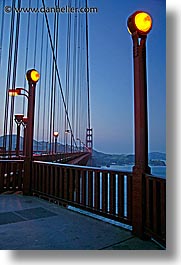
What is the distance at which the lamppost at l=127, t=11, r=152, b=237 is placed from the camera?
1786 mm

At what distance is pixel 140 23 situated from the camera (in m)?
1.79

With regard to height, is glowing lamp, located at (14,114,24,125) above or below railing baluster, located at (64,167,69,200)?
above

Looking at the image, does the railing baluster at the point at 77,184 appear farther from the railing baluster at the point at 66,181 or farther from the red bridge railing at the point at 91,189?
the railing baluster at the point at 66,181

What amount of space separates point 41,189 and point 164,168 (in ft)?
6.13

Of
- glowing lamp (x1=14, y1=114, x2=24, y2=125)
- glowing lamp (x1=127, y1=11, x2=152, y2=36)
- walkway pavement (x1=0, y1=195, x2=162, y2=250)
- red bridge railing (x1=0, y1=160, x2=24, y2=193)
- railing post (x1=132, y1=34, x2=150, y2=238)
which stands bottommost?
walkway pavement (x1=0, y1=195, x2=162, y2=250)

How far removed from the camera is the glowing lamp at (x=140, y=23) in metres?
1.77

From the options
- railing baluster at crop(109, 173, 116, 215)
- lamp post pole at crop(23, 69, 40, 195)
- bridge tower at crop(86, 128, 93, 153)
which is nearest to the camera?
railing baluster at crop(109, 173, 116, 215)

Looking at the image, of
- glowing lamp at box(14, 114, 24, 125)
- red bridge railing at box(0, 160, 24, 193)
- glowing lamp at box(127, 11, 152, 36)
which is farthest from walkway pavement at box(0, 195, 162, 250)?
glowing lamp at box(14, 114, 24, 125)

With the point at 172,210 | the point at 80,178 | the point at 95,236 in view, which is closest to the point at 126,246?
the point at 95,236

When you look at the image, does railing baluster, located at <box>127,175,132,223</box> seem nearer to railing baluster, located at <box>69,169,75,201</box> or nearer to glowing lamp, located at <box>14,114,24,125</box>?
railing baluster, located at <box>69,169,75,201</box>

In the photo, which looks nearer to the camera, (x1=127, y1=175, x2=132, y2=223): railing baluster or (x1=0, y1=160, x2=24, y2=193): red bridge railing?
(x1=127, y1=175, x2=132, y2=223): railing baluster

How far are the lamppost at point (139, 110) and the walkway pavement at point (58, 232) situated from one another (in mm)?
170

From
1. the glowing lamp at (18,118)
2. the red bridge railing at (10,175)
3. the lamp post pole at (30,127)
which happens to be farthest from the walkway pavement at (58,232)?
the glowing lamp at (18,118)

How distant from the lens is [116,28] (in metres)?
3.29
